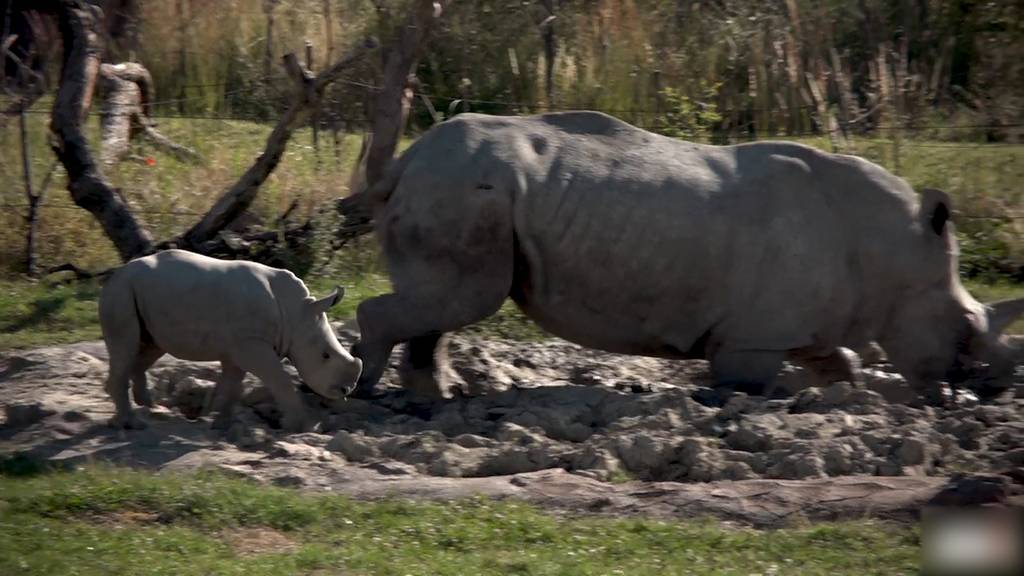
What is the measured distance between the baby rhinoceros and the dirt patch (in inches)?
65.6

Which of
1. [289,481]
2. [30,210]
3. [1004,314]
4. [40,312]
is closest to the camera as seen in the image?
[289,481]

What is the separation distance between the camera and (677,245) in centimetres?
874

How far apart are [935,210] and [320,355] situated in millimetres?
3545

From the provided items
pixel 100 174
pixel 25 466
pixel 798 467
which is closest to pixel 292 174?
pixel 100 174

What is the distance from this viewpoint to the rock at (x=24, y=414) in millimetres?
7719

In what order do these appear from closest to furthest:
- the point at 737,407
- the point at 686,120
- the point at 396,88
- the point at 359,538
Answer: the point at 359,538 → the point at 737,407 → the point at 396,88 → the point at 686,120

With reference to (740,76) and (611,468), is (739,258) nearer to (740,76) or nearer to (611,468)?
(611,468)

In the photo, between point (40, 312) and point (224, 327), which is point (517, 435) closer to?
point (224, 327)

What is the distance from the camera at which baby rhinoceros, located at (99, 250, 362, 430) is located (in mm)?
7574

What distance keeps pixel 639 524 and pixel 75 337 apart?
507 cm

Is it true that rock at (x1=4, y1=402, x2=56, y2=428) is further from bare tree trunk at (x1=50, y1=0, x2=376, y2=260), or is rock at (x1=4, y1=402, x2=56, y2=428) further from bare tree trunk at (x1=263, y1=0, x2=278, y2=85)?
bare tree trunk at (x1=263, y1=0, x2=278, y2=85)

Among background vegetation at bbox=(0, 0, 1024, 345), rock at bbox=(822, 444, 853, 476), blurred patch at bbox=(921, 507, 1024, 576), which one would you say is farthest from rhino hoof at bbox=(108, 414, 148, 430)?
blurred patch at bbox=(921, 507, 1024, 576)

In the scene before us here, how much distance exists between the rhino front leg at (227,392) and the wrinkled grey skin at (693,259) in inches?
34.1

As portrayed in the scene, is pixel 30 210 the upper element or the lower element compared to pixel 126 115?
lower
